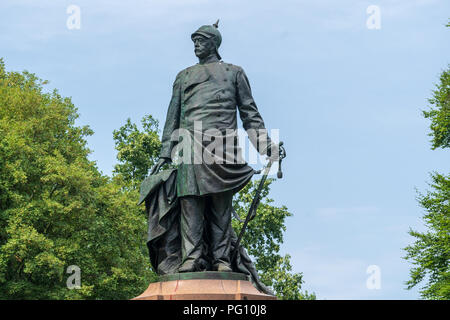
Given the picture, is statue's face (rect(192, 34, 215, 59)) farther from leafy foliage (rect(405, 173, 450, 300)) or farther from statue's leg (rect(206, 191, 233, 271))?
leafy foliage (rect(405, 173, 450, 300))

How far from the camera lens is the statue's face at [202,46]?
10.3 meters

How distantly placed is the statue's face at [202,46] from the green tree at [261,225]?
2295cm

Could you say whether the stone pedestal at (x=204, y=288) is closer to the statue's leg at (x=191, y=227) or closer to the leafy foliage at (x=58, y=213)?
the statue's leg at (x=191, y=227)

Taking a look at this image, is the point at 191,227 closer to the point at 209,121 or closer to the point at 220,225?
the point at 220,225

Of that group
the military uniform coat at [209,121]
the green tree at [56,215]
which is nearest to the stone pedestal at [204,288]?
the military uniform coat at [209,121]

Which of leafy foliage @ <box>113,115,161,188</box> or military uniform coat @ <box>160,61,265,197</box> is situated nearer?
military uniform coat @ <box>160,61,265,197</box>

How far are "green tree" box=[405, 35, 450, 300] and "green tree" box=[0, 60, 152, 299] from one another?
10296 mm

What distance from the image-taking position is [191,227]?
9594 mm

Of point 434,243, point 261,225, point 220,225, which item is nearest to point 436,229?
point 434,243

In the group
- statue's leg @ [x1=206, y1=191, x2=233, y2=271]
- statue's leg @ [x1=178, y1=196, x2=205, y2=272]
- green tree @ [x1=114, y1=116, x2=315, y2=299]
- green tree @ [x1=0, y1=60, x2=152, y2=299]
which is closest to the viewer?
statue's leg @ [x1=178, y1=196, x2=205, y2=272]

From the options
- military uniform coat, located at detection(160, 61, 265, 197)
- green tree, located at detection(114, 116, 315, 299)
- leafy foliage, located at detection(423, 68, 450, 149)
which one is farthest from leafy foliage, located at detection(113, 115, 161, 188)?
military uniform coat, located at detection(160, 61, 265, 197)

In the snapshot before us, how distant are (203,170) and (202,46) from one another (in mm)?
1803

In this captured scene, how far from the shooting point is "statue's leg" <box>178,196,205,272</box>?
9.49 m
